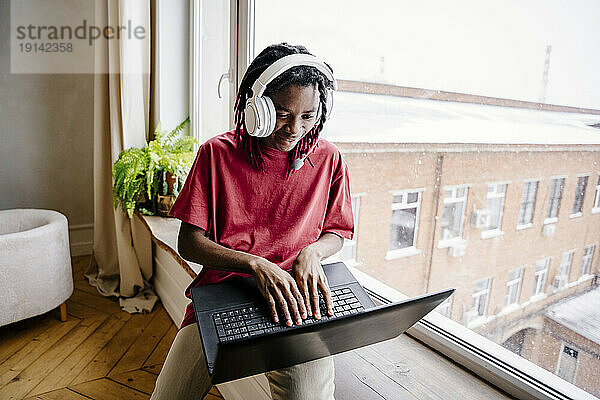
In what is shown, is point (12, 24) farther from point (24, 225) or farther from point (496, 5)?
point (496, 5)

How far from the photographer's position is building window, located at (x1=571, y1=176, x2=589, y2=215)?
926 millimetres

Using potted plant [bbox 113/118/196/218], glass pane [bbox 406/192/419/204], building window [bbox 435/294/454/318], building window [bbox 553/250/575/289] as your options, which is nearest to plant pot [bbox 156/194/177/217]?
potted plant [bbox 113/118/196/218]

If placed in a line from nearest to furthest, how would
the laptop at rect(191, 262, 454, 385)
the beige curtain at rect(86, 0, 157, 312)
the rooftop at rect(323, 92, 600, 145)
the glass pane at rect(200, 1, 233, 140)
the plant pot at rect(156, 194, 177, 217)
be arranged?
the laptop at rect(191, 262, 454, 385) → the rooftop at rect(323, 92, 600, 145) → the glass pane at rect(200, 1, 233, 140) → the plant pot at rect(156, 194, 177, 217) → the beige curtain at rect(86, 0, 157, 312)

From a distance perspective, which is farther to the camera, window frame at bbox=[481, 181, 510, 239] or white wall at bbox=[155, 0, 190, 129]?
white wall at bbox=[155, 0, 190, 129]

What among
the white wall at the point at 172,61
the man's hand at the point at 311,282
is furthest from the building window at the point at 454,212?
the white wall at the point at 172,61

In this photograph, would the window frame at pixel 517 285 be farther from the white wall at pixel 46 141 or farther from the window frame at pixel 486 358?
the white wall at pixel 46 141

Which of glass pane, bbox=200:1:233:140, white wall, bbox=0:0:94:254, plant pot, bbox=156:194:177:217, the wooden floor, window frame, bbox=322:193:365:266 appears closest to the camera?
window frame, bbox=322:193:365:266

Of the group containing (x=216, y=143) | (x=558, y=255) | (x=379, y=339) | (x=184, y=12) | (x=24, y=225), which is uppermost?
(x=184, y=12)

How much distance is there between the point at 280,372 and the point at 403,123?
76cm

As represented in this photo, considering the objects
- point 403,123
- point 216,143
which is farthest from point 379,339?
point 403,123

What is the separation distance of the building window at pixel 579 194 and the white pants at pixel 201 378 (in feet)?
1.94

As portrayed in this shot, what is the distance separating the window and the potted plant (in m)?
1.28

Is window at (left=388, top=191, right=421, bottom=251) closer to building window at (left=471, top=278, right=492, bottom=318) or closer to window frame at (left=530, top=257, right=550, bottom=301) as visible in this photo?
building window at (left=471, top=278, right=492, bottom=318)

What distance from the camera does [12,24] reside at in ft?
10.1
